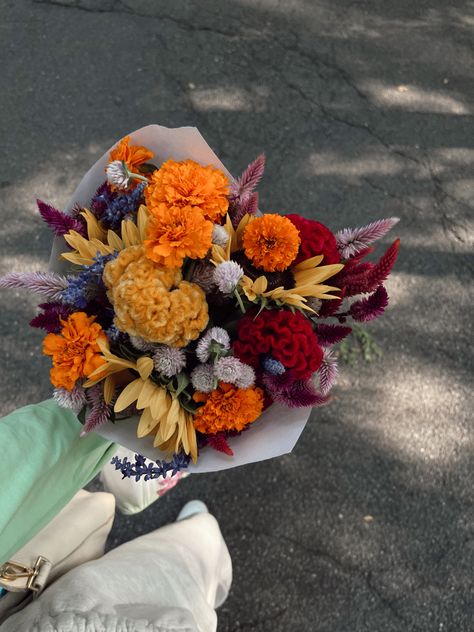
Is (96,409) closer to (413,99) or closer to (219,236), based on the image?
(219,236)

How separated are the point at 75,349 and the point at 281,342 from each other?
0.33 meters

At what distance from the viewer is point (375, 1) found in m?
3.26

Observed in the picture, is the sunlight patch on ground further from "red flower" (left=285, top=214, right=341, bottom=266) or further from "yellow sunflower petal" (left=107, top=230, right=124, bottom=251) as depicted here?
"yellow sunflower petal" (left=107, top=230, right=124, bottom=251)

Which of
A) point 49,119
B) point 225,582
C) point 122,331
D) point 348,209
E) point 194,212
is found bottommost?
point 225,582

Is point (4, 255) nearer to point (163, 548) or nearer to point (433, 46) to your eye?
point (163, 548)

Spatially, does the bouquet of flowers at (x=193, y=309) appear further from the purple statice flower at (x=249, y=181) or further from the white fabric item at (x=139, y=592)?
the white fabric item at (x=139, y=592)

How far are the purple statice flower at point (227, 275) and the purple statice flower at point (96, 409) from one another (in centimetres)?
29

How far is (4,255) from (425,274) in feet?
6.36

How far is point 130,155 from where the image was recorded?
1002 millimetres

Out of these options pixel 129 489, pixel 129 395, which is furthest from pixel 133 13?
pixel 129 395

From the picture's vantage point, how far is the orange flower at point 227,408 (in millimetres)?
918

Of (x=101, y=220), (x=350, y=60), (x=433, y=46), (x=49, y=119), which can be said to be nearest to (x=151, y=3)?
(x=49, y=119)

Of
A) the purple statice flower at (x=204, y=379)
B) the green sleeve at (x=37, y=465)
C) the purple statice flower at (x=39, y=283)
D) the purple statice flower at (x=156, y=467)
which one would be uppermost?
the purple statice flower at (x=39, y=283)

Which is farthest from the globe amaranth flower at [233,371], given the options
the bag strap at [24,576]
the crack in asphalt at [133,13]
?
the crack in asphalt at [133,13]
